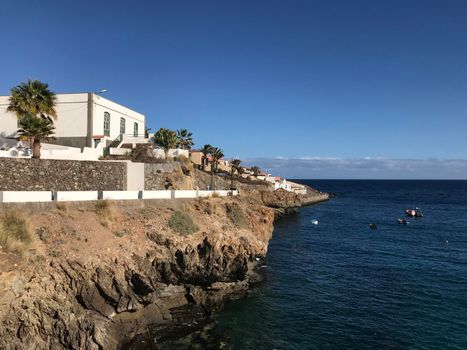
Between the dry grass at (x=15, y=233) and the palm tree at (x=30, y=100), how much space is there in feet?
48.7

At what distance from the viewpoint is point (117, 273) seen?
21.0 meters

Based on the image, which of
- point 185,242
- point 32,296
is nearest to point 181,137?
point 185,242

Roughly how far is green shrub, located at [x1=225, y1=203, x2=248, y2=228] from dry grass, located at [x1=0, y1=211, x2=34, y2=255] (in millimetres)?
18272

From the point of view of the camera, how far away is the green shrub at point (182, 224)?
27.4 metres

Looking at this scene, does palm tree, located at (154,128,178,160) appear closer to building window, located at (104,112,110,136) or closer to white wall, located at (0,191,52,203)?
building window, located at (104,112,110,136)

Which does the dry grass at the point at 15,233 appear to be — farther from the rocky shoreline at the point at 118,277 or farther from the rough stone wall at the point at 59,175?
the rough stone wall at the point at 59,175

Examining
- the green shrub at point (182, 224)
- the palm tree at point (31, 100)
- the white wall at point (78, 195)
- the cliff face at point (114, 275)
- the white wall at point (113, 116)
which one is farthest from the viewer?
the white wall at point (113, 116)

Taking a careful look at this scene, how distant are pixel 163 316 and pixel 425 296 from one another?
19.3 meters

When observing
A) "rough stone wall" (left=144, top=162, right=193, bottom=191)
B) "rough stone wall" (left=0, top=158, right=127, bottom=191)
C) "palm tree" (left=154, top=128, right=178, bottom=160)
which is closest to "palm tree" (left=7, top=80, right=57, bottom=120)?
"rough stone wall" (left=0, top=158, right=127, bottom=191)

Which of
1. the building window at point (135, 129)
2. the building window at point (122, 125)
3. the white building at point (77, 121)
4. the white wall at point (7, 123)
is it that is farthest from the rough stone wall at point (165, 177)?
the white wall at point (7, 123)

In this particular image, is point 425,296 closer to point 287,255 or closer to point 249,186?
point 287,255

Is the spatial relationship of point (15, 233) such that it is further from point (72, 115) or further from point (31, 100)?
point (72, 115)

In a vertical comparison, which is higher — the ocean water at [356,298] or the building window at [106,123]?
the building window at [106,123]

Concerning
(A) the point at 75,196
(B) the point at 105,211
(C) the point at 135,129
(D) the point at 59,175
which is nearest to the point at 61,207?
(A) the point at 75,196
